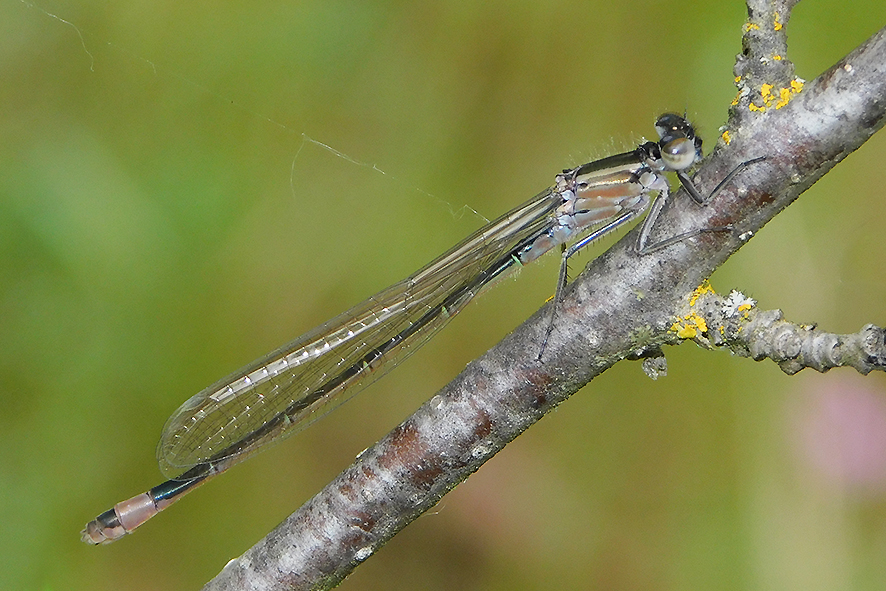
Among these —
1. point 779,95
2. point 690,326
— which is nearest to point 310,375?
point 690,326

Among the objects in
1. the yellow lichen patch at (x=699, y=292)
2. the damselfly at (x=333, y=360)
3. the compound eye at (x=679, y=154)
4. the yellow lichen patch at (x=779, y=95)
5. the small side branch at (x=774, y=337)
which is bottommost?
the small side branch at (x=774, y=337)

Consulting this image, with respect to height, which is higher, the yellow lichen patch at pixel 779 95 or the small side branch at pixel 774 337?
the yellow lichen patch at pixel 779 95

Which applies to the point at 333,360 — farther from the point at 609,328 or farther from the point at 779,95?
the point at 779,95

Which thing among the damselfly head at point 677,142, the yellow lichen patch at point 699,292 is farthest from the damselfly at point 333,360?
the yellow lichen patch at point 699,292

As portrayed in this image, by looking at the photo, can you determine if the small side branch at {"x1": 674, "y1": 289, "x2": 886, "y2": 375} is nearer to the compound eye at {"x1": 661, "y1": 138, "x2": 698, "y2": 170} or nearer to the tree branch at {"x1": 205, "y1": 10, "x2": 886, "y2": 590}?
the tree branch at {"x1": 205, "y1": 10, "x2": 886, "y2": 590}

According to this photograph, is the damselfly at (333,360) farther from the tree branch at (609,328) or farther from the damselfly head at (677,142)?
the tree branch at (609,328)

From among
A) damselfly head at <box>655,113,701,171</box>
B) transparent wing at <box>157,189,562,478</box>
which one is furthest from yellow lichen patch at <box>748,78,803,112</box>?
transparent wing at <box>157,189,562,478</box>
